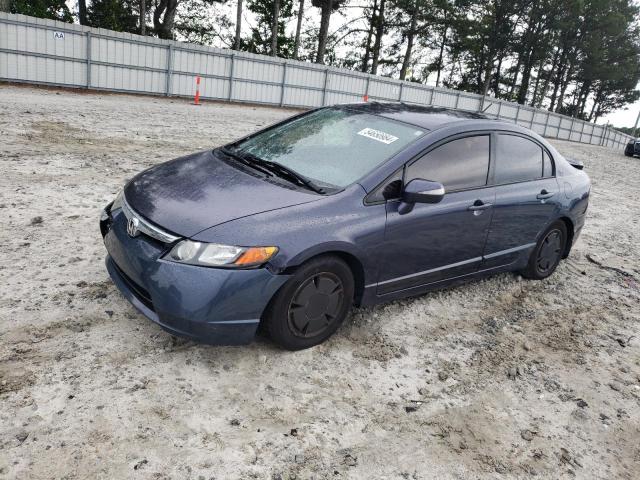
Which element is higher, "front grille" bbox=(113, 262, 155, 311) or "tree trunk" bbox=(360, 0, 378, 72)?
"tree trunk" bbox=(360, 0, 378, 72)

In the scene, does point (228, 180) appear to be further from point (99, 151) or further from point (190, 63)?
point (190, 63)

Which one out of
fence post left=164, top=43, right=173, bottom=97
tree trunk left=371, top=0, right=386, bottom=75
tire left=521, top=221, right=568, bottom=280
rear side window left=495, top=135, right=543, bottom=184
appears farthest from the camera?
tree trunk left=371, top=0, right=386, bottom=75

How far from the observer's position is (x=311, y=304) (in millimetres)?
3434

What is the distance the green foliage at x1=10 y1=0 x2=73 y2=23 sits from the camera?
87.8ft

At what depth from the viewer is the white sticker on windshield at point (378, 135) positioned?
402cm

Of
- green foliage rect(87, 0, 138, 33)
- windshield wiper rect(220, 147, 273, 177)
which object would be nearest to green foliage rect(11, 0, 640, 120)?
green foliage rect(87, 0, 138, 33)

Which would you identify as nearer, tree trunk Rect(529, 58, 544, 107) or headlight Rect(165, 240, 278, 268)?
headlight Rect(165, 240, 278, 268)

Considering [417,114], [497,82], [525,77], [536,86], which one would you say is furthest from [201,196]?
[536,86]

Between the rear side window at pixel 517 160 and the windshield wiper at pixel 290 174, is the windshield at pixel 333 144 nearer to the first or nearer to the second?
the windshield wiper at pixel 290 174

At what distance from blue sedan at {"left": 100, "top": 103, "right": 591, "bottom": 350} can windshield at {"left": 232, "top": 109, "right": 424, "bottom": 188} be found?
15mm

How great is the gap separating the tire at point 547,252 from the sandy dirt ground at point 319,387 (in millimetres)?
151

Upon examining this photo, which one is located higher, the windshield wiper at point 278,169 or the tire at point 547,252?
the windshield wiper at point 278,169

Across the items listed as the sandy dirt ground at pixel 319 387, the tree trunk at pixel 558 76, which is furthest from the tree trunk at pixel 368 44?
the sandy dirt ground at pixel 319 387

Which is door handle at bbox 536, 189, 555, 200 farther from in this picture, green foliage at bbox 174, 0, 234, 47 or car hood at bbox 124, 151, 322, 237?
green foliage at bbox 174, 0, 234, 47
